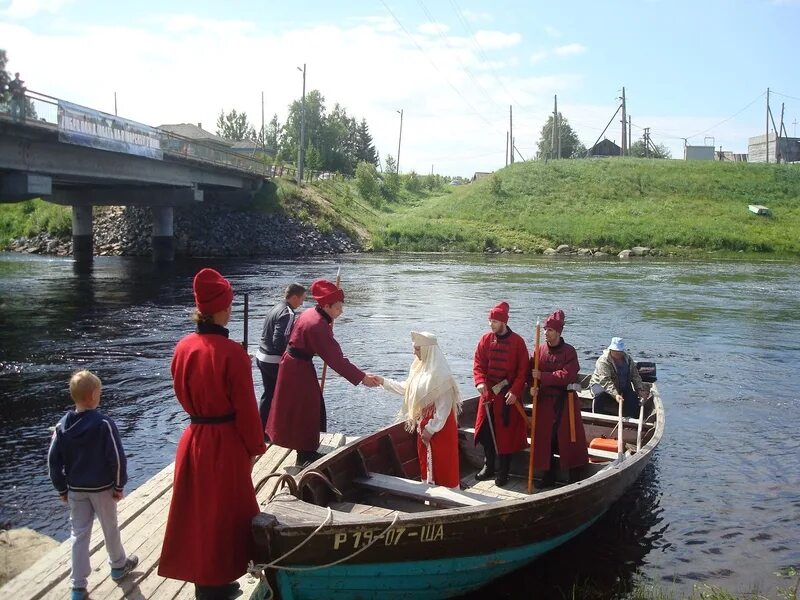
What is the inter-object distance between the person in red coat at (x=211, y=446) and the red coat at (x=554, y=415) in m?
3.83

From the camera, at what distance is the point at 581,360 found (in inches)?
674

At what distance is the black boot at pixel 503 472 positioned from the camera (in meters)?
8.02

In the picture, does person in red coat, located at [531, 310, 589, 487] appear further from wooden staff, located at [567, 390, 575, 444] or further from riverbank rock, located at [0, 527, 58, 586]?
riverbank rock, located at [0, 527, 58, 586]

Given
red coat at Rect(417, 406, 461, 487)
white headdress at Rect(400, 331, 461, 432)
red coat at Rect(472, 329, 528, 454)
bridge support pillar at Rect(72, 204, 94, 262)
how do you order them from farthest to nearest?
bridge support pillar at Rect(72, 204, 94, 262), red coat at Rect(472, 329, 528, 454), red coat at Rect(417, 406, 461, 487), white headdress at Rect(400, 331, 461, 432)

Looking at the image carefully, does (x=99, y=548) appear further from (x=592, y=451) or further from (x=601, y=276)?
(x=601, y=276)

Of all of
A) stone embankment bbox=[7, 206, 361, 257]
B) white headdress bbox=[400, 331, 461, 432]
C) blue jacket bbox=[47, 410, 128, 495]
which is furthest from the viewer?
stone embankment bbox=[7, 206, 361, 257]

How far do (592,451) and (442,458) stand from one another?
7.53ft

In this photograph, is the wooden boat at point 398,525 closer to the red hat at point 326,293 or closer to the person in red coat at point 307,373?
the person in red coat at point 307,373

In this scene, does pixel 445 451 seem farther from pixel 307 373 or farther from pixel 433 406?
pixel 307 373

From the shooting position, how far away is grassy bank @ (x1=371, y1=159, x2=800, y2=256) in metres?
56.4

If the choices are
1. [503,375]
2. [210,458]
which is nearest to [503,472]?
[503,375]

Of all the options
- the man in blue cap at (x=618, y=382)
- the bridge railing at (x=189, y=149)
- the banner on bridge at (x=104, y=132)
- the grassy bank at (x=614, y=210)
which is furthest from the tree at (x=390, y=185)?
the man in blue cap at (x=618, y=382)

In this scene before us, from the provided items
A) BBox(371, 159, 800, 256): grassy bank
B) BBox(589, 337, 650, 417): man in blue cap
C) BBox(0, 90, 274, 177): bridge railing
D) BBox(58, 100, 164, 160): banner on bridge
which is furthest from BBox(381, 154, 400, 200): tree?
BBox(589, 337, 650, 417): man in blue cap

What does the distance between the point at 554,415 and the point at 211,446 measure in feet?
13.6
